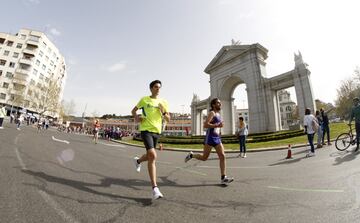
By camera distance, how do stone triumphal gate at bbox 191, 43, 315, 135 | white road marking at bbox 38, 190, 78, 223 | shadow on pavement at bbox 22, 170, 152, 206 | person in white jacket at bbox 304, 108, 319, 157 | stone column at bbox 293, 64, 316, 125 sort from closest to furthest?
1. white road marking at bbox 38, 190, 78, 223
2. shadow on pavement at bbox 22, 170, 152, 206
3. person in white jacket at bbox 304, 108, 319, 157
4. stone column at bbox 293, 64, 316, 125
5. stone triumphal gate at bbox 191, 43, 315, 135

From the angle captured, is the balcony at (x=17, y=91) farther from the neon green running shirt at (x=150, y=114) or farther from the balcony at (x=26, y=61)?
the neon green running shirt at (x=150, y=114)

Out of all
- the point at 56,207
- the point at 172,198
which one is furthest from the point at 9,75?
the point at 172,198

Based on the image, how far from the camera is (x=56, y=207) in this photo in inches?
107

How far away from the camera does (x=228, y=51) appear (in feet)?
115

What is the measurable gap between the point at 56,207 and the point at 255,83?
30.9 meters

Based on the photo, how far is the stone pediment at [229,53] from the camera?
3122cm

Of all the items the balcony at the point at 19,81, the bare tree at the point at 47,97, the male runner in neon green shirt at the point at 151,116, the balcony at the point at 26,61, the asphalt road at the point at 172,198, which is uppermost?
the balcony at the point at 26,61

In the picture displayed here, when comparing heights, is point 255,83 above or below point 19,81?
below

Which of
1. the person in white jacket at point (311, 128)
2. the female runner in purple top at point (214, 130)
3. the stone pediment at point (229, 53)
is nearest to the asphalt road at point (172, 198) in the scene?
the female runner in purple top at point (214, 130)

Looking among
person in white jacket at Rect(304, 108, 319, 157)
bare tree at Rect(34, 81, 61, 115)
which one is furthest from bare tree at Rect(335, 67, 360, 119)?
bare tree at Rect(34, 81, 61, 115)

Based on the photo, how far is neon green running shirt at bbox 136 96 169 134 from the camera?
156 inches

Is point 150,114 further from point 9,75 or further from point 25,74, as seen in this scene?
point 9,75

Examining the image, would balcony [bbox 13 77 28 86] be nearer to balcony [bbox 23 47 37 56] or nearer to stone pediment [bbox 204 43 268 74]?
balcony [bbox 23 47 37 56]

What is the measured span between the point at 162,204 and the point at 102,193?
113 centimetres
